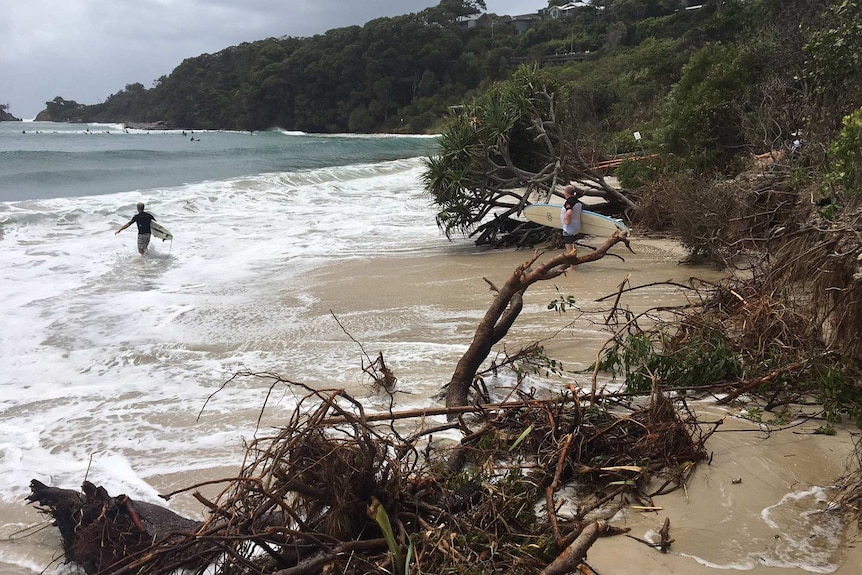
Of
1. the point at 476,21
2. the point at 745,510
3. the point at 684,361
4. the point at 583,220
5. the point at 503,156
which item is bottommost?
Answer: the point at 745,510

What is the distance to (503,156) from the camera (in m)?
12.6

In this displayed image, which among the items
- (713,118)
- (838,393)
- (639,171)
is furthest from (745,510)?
(639,171)

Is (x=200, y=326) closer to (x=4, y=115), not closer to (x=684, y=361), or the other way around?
(x=684, y=361)

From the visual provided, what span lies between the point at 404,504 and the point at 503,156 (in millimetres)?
10523

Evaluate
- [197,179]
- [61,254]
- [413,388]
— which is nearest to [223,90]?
[197,179]

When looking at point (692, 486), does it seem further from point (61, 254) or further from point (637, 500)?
point (61, 254)

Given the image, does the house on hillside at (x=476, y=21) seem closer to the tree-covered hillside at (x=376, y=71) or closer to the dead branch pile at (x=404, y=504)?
the tree-covered hillside at (x=376, y=71)

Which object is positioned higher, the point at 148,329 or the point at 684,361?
the point at 684,361

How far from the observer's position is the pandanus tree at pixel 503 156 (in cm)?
1238

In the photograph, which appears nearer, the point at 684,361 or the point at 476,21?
the point at 684,361

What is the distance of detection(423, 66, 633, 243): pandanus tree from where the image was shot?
40.6 feet

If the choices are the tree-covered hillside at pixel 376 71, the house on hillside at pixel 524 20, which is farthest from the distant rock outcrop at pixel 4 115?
the house on hillside at pixel 524 20

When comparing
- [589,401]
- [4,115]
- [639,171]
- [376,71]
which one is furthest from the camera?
[4,115]

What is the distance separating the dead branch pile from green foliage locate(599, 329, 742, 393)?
86 centimetres
